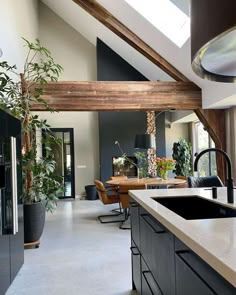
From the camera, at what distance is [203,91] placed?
600cm

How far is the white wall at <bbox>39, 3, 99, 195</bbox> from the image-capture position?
30.7ft

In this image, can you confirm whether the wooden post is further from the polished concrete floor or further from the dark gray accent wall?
the polished concrete floor

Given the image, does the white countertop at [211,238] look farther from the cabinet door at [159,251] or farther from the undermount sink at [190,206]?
the undermount sink at [190,206]

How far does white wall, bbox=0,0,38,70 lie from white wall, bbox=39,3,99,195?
1101 mm

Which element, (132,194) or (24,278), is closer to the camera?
(132,194)

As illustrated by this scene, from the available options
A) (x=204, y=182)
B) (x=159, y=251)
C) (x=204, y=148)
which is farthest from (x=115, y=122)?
(x=159, y=251)

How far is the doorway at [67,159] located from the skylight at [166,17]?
5.04 metres

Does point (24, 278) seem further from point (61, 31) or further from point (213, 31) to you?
point (61, 31)

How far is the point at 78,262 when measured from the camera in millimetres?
3598

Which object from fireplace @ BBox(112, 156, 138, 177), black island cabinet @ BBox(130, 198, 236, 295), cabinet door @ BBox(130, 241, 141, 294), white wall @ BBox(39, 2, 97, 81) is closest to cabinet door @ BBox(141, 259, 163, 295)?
black island cabinet @ BBox(130, 198, 236, 295)

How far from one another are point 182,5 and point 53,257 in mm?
4247

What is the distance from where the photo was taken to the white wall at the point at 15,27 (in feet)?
16.4

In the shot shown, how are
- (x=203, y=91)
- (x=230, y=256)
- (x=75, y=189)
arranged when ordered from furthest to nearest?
(x=75, y=189)
(x=203, y=91)
(x=230, y=256)

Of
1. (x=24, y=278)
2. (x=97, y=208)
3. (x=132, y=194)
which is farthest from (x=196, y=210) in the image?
(x=97, y=208)
